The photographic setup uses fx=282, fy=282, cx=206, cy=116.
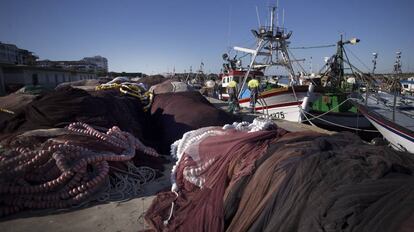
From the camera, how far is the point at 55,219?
2.73 metres

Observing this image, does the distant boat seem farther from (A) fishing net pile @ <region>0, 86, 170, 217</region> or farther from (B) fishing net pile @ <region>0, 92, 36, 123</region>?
(B) fishing net pile @ <region>0, 92, 36, 123</region>

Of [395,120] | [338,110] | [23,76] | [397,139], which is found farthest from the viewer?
[23,76]

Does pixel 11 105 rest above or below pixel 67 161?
above

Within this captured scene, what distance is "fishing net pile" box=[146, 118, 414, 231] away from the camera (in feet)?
4.91

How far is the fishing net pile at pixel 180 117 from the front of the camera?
16.8 ft

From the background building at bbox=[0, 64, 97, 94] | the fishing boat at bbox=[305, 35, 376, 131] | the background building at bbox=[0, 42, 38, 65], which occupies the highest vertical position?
the background building at bbox=[0, 42, 38, 65]

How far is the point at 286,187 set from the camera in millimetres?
1905

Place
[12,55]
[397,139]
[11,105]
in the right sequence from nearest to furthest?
[11,105]
[397,139]
[12,55]

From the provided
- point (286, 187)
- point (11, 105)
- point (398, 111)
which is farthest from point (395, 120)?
point (11, 105)

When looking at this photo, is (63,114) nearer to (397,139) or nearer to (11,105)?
(11,105)

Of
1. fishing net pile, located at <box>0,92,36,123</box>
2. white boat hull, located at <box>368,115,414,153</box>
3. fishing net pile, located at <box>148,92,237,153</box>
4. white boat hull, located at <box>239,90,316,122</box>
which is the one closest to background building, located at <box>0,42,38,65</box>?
white boat hull, located at <box>239,90,316,122</box>

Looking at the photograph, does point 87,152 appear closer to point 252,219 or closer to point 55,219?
point 55,219

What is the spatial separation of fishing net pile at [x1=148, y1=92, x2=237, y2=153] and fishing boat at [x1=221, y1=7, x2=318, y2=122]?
252 inches

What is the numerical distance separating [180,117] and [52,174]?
8.95ft
